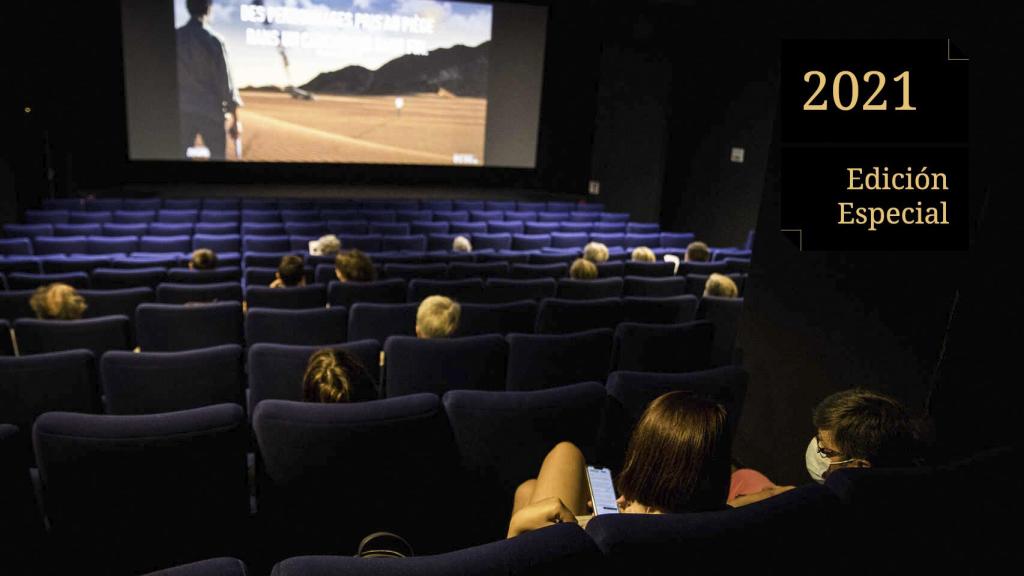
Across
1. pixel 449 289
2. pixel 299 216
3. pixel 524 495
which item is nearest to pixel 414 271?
pixel 449 289

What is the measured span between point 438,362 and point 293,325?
1194 mm

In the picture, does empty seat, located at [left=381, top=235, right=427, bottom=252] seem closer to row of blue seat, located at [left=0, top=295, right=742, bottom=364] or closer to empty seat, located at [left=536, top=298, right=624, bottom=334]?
row of blue seat, located at [left=0, top=295, right=742, bottom=364]

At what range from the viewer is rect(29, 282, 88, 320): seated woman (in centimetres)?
391

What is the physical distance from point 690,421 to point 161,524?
5.53 ft

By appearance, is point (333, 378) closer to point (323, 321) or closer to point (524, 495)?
point (524, 495)

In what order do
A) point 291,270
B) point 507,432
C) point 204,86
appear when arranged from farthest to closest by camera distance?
point 204,86, point 291,270, point 507,432

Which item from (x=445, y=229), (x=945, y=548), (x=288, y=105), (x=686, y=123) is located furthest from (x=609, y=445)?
(x=288, y=105)

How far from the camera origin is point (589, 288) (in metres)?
5.33

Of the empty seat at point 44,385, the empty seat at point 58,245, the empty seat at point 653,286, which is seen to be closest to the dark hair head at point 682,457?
the empty seat at point 44,385

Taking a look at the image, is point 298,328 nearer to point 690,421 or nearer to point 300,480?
point 300,480

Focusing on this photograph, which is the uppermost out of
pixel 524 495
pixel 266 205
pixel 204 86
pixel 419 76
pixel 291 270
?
pixel 419 76

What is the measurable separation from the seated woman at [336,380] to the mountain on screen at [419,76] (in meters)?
11.7

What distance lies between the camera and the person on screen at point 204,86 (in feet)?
39.5

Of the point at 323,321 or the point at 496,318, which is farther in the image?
the point at 496,318
